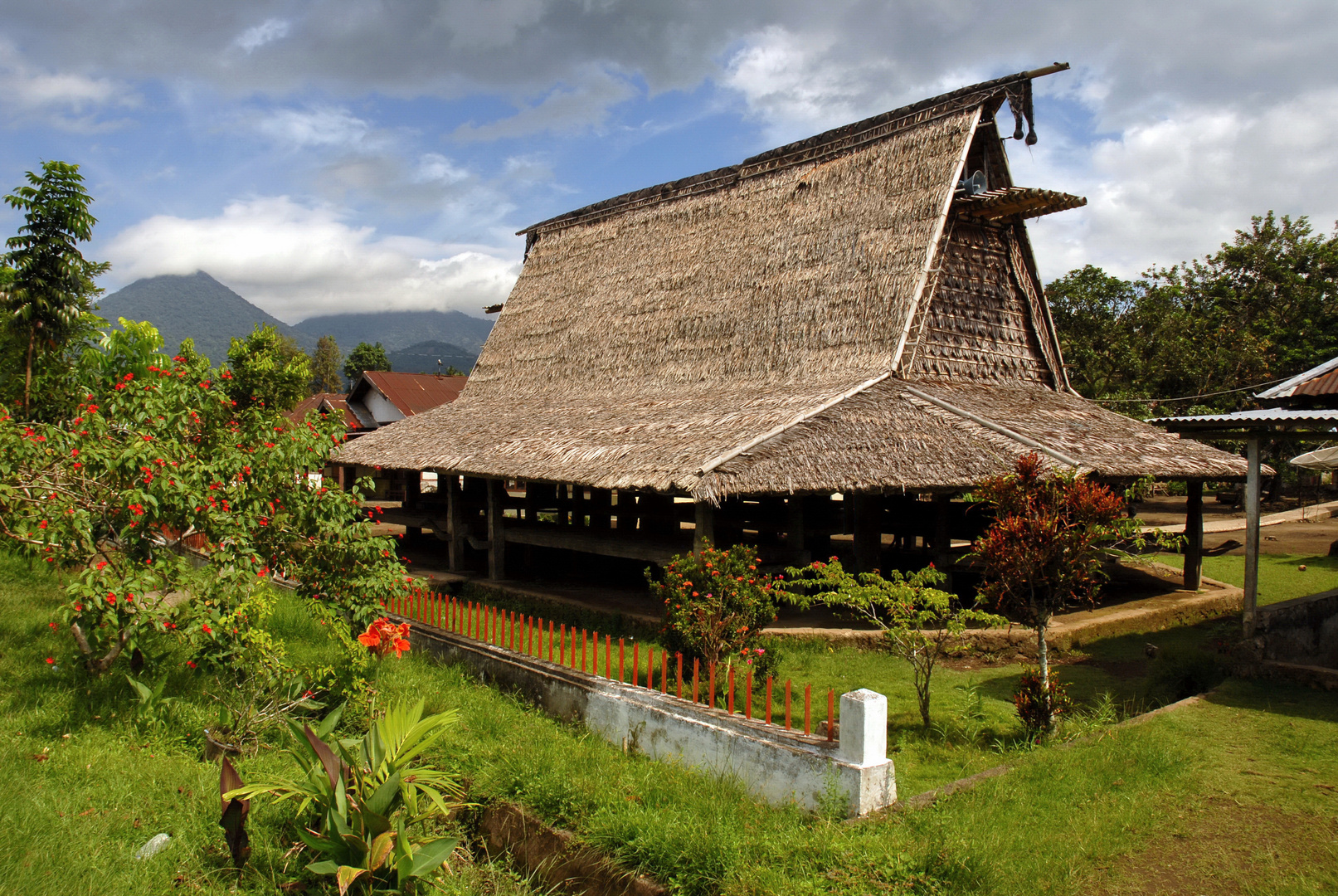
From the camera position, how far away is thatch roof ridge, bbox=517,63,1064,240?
12102 millimetres

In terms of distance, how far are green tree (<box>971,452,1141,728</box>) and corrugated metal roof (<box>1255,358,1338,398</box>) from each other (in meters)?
3.09

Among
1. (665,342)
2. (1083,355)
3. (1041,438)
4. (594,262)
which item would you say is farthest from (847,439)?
(1083,355)

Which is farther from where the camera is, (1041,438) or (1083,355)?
(1083,355)

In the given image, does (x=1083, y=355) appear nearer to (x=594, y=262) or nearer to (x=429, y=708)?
(x=594, y=262)

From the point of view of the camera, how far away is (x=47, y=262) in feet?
44.9

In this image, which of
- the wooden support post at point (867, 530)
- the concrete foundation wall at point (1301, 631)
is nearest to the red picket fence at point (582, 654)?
the wooden support post at point (867, 530)

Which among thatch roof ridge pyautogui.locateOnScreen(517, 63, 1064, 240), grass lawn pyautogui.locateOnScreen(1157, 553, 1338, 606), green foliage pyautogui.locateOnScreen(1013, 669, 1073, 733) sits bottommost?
grass lawn pyautogui.locateOnScreen(1157, 553, 1338, 606)

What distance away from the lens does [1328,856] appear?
4.10 meters

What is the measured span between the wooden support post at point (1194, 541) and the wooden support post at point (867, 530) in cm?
425

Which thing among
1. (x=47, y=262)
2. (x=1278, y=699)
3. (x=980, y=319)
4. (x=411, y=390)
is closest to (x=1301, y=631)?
(x=1278, y=699)

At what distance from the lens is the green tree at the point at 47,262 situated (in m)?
13.5

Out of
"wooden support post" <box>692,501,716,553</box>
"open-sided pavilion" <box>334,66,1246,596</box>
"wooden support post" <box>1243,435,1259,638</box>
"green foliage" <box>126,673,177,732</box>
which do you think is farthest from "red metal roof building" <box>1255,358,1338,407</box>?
"green foliage" <box>126,673,177,732</box>

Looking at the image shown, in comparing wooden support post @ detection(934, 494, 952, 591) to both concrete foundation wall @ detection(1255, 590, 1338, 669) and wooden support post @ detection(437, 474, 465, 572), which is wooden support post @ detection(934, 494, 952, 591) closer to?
concrete foundation wall @ detection(1255, 590, 1338, 669)

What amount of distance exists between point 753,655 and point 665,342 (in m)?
7.86
